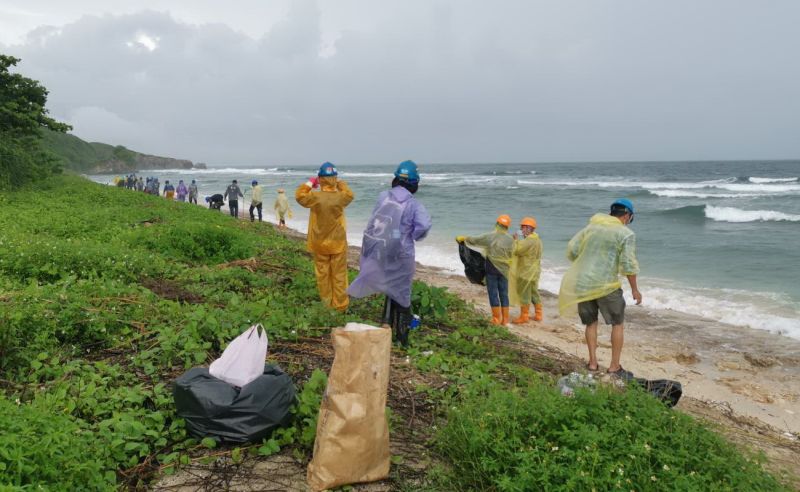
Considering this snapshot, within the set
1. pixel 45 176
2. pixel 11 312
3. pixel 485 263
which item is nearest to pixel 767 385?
pixel 485 263

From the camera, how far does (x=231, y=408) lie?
301cm

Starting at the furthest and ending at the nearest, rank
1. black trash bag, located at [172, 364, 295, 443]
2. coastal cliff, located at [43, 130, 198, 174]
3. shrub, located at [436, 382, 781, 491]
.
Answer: coastal cliff, located at [43, 130, 198, 174] → black trash bag, located at [172, 364, 295, 443] → shrub, located at [436, 382, 781, 491]

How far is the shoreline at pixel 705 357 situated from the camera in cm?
587

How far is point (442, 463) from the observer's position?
2.97 m

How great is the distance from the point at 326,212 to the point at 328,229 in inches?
7.7

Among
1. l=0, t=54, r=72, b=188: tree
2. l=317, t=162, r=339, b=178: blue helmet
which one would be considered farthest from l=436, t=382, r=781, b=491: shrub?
l=0, t=54, r=72, b=188: tree

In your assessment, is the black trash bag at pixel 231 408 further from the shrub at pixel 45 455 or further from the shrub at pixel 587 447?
the shrub at pixel 587 447

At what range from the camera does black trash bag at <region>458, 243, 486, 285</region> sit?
7.93m

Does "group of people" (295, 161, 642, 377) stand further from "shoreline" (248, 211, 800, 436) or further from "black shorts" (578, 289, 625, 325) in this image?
"shoreline" (248, 211, 800, 436)

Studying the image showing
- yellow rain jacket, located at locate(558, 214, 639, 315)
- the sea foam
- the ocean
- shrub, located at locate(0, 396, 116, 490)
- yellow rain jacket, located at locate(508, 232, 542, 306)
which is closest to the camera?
shrub, located at locate(0, 396, 116, 490)

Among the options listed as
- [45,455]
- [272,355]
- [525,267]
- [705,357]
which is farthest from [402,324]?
[705,357]

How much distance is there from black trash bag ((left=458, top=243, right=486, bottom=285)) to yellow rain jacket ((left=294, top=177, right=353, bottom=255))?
8.27ft

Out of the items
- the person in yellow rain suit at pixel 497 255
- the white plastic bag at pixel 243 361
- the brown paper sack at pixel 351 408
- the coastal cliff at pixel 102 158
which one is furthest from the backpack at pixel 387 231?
the coastal cliff at pixel 102 158

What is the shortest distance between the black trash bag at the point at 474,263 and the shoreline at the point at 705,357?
415 millimetres
